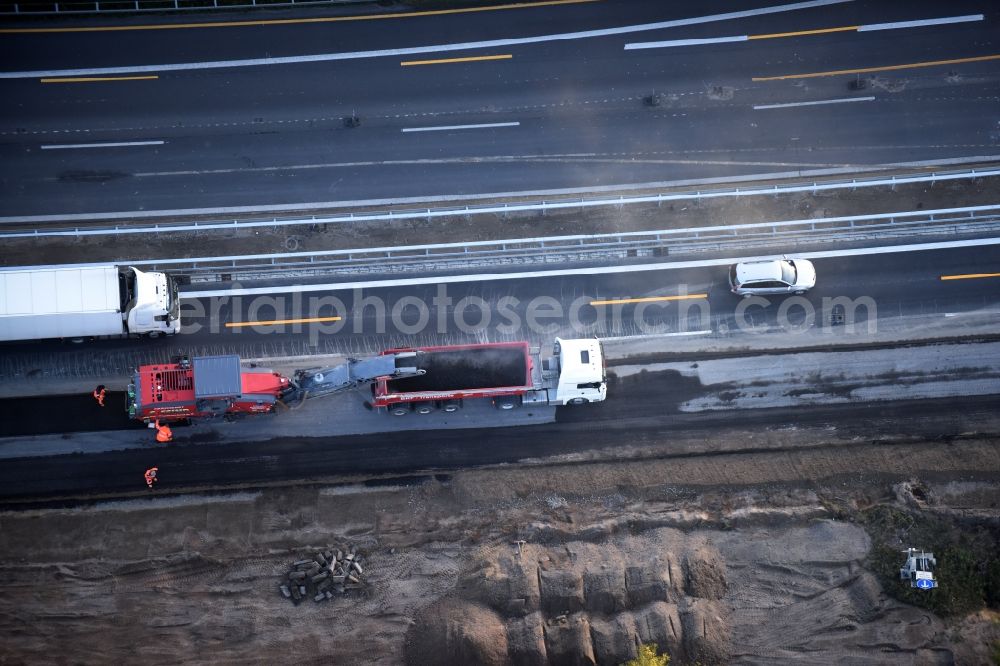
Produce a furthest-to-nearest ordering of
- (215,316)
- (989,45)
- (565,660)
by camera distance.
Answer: (989,45) < (215,316) < (565,660)

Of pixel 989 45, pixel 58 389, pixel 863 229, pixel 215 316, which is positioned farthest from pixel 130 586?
pixel 989 45

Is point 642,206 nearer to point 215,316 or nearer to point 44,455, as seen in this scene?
point 215,316

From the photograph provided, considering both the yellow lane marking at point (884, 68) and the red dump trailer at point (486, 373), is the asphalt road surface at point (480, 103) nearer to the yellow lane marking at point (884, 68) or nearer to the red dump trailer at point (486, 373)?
the yellow lane marking at point (884, 68)

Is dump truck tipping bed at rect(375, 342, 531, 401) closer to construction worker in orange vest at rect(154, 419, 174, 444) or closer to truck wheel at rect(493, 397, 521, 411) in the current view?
truck wheel at rect(493, 397, 521, 411)

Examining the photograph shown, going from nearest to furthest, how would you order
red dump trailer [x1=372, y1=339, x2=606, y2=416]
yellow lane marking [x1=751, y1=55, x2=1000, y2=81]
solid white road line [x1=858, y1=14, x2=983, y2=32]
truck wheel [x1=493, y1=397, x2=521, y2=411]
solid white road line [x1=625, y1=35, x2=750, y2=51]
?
red dump trailer [x1=372, y1=339, x2=606, y2=416]
truck wheel [x1=493, y1=397, x2=521, y2=411]
yellow lane marking [x1=751, y1=55, x2=1000, y2=81]
solid white road line [x1=625, y1=35, x2=750, y2=51]
solid white road line [x1=858, y1=14, x2=983, y2=32]

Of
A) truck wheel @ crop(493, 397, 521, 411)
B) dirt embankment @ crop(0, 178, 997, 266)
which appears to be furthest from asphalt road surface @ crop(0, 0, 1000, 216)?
truck wheel @ crop(493, 397, 521, 411)

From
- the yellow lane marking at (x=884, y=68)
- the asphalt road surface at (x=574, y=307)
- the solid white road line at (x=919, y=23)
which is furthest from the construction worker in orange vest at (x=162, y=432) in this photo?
the solid white road line at (x=919, y=23)

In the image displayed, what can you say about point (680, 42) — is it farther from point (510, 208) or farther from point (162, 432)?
point (162, 432)
